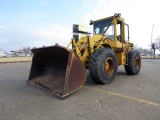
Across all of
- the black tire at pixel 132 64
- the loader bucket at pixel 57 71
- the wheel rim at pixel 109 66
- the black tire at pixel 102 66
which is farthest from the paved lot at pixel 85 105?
the black tire at pixel 132 64

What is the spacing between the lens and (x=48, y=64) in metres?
7.04

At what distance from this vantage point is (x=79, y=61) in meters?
5.25

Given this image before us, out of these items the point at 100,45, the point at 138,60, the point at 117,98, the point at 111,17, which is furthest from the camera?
the point at 138,60

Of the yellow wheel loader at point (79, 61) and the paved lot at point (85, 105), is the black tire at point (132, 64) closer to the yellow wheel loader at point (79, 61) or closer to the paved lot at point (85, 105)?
the yellow wheel loader at point (79, 61)

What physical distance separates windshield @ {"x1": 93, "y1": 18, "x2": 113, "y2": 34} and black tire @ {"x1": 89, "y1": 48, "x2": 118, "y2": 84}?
5.72 feet

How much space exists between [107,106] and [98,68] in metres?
1.85

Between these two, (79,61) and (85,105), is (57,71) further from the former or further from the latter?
(85,105)

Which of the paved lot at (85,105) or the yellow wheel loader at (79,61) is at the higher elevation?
the yellow wheel loader at (79,61)

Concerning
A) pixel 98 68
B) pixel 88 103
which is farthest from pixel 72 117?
pixel 98 68

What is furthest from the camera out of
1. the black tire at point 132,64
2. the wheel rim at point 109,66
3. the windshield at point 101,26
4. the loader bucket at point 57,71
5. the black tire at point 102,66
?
the black tire at point 132,64

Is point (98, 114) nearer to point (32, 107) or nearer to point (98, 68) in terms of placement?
point (32, 107)

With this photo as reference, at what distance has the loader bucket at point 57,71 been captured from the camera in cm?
498

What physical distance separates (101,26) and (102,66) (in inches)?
110

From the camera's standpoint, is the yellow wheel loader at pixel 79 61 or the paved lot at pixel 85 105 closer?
the paved lot at pixel 85 105
